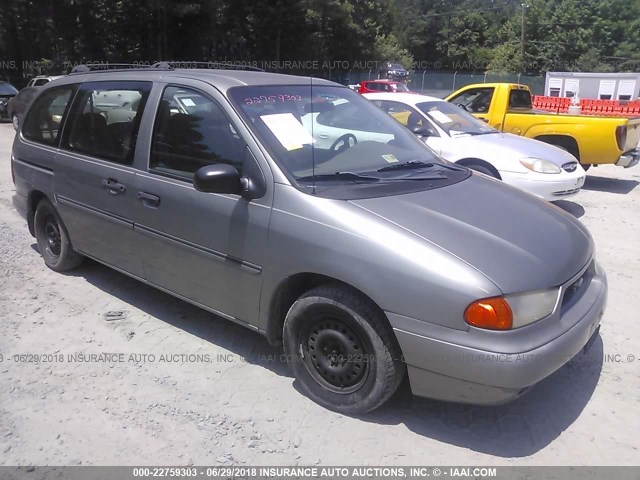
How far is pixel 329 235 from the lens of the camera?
9.90 ft

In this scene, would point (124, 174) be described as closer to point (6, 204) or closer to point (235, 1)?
point (6, 204)

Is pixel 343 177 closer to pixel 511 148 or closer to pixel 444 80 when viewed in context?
pixel 511 148

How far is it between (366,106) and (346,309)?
197cm

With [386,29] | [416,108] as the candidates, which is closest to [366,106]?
[416,108]

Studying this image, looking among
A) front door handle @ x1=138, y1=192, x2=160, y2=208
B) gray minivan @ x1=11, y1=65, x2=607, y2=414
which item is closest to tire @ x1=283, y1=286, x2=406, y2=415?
gray minivan @ x1=11, y1=65, x2=607, y2=414

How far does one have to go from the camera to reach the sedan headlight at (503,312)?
8.68 ft

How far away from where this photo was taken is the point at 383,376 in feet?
9.73

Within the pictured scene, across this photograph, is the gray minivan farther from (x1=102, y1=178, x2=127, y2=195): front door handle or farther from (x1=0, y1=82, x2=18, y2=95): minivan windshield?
(x1=0, y1=82, x2=18, y2=95): minivan windshield

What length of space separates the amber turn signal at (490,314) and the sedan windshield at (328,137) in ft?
3.60

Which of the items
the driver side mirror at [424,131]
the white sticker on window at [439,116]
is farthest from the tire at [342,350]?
the white sticker on window at [439,116]

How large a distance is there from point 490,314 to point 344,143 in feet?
5.32

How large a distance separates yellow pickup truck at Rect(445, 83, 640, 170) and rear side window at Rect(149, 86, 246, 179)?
7.58 metres

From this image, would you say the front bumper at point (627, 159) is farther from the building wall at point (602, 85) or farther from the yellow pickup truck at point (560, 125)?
the building wall at point (602, 85)

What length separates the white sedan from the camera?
7.23 m
